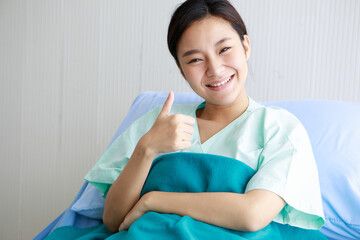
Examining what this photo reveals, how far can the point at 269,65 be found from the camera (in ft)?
5.65

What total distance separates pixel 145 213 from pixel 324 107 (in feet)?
2.36

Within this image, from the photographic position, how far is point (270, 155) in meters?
1.00

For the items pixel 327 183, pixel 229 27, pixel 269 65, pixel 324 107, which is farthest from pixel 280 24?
pixel 327 183

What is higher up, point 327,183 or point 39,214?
point 327,183

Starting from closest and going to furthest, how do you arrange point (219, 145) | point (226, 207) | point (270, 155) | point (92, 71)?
point (226, 207) < point (270, 155) < point (219, 145) < point (92, 71)

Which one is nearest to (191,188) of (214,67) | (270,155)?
(270,155)

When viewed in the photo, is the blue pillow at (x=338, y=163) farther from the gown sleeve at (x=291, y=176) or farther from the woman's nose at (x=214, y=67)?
the woman's nose at (x=214, y=67)

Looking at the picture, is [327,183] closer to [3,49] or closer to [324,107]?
[324,107]

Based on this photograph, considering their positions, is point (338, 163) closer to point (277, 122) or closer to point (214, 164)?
point (277, 122)

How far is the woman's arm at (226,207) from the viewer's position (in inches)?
34.2

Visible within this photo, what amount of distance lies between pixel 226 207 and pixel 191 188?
12 centimetres

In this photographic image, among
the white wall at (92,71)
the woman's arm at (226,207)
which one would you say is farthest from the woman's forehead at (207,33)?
the white wall at (92,71)

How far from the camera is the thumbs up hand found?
976mm

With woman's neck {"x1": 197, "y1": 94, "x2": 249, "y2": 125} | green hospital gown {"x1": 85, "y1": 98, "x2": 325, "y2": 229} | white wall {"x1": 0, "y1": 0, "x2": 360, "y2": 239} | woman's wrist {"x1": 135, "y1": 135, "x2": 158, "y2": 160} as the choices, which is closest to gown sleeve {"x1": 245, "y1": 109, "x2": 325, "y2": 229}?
green hospital gown {"x1": 85, "y1": 98, "x2": 325, "y2": 229}
